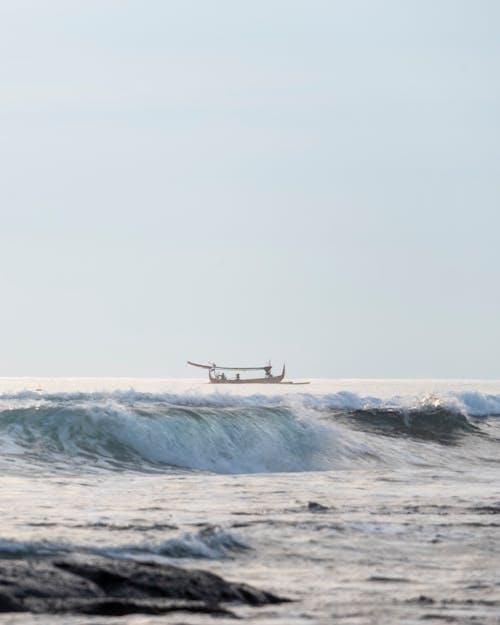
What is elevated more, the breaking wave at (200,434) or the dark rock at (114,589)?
the breaking wave at (200,434)

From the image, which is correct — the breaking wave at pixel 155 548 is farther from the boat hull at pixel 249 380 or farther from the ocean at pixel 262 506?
the boat hull at pixel 249 380

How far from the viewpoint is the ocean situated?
11305 millimetres

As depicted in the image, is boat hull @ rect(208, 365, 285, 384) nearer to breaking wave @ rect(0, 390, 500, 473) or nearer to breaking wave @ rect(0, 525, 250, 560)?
breaking wave @ rect(0, 390, 500, 473)

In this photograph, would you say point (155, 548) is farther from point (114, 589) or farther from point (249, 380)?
point (249, 380)

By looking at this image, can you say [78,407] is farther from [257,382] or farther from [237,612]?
[257,382]

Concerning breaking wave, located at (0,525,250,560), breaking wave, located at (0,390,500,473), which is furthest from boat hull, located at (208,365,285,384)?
breaking wave, located at (0,525,250,560)

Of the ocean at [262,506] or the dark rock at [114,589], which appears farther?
the ocean at [262,506]

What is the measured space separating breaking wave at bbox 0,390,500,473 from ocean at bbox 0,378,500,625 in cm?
7

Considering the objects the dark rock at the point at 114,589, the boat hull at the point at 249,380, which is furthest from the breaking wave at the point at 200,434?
the boat hull at the point at 249,380

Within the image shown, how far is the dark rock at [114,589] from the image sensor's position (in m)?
10.3

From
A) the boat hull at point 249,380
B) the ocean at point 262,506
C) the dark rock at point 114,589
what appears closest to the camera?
the dark rock at point 114,589

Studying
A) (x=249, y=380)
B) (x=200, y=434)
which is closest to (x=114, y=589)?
(x=200, y=434)

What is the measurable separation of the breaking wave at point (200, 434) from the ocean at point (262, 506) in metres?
0.07

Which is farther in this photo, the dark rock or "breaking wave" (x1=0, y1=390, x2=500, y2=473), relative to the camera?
"breaking wave" (x1=0, y1=390, x2=500, y2=473)
